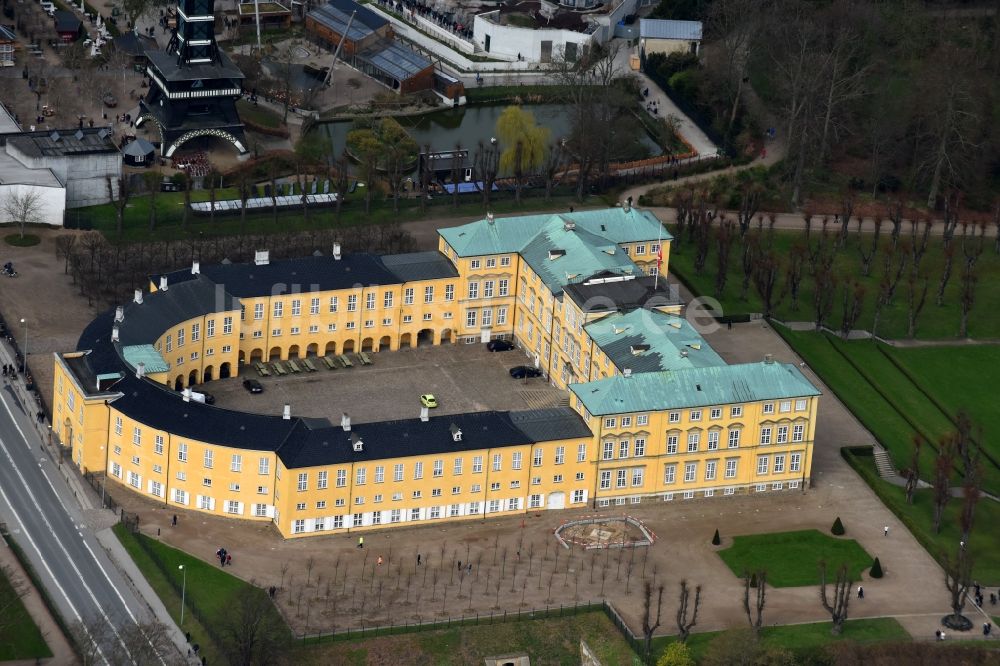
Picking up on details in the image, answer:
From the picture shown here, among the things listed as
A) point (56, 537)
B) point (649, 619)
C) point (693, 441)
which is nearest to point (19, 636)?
point (56, 537)

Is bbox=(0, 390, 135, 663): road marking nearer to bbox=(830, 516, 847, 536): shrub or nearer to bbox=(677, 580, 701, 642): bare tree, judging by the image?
bbox=(677, 580, 701, 642): bare tree

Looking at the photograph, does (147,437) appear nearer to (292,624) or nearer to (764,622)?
(292,624)

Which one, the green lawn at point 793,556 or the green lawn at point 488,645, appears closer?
the green lawn at point 488,645

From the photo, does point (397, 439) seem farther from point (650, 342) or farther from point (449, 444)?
point (650, 342)

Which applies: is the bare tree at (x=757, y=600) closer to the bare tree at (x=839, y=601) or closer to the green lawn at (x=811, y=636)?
the green lawn at (x=811, y=636)

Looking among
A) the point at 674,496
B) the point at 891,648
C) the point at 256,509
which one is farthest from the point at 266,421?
the point at 891,648

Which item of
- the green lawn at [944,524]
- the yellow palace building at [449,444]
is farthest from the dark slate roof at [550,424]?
Answer: the green lawn at [944,524]
